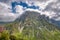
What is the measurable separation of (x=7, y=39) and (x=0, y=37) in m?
1.33

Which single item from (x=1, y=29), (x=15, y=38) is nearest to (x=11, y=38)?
(x=15, y=38)

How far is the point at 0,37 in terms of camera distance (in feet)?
117

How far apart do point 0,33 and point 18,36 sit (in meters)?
3.97

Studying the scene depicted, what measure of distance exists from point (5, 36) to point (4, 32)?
1225mm

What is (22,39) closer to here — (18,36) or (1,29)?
(18,36)

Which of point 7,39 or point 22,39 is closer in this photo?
point 7,39

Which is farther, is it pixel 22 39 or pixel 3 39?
pixel 22 39

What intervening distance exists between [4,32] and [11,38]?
1865 millimetres

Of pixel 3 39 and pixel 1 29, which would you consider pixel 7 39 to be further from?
pixel 1 29

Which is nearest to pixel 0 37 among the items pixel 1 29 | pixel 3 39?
pixel 3 39

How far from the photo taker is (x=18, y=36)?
3875 centimetres

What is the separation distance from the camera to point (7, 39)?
35.5 meters

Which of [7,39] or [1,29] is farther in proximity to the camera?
[1,29]

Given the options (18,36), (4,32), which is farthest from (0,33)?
(18,36)
